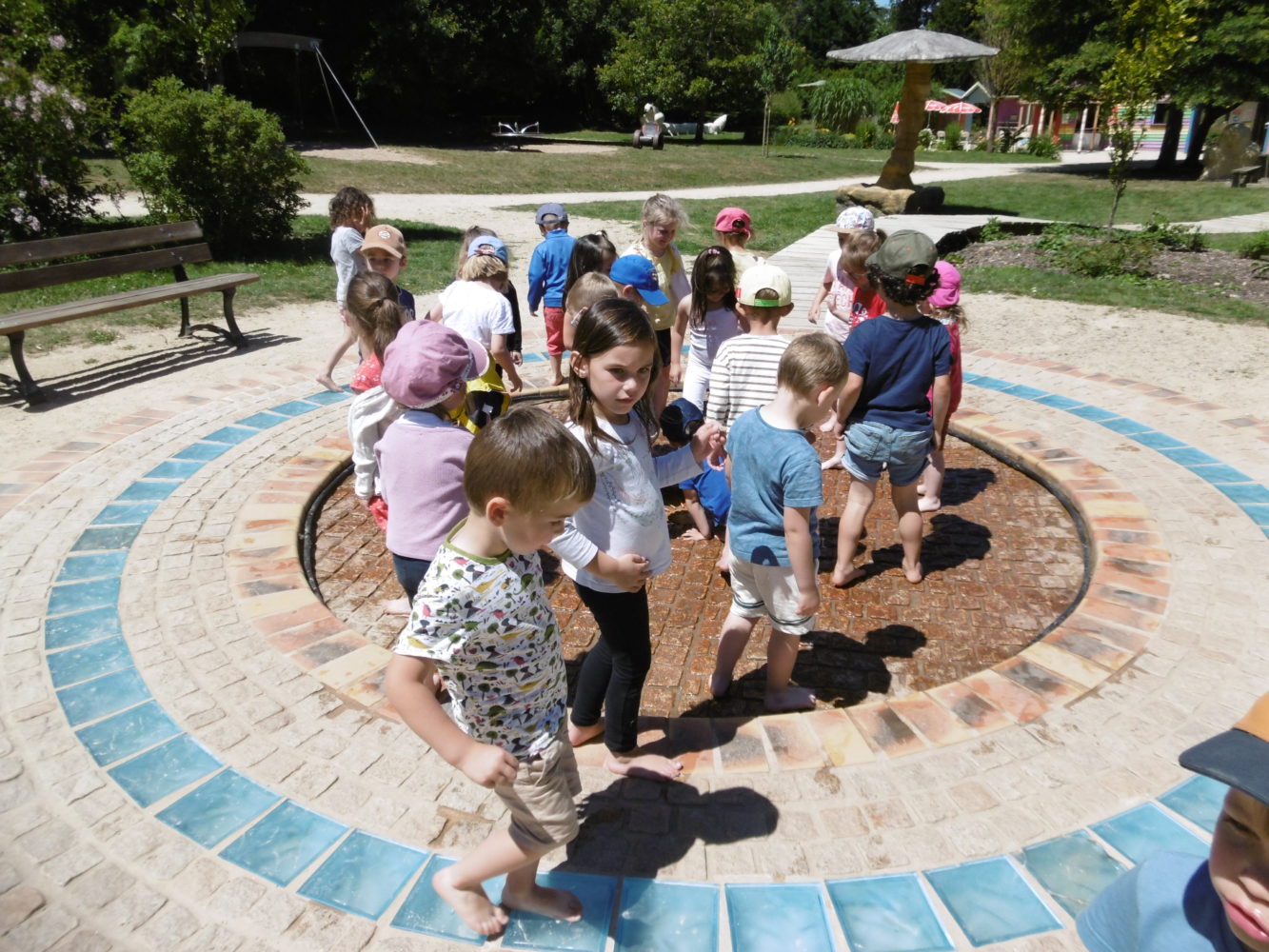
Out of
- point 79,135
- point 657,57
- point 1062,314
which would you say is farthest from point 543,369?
point 657,57

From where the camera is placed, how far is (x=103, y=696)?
3.22m

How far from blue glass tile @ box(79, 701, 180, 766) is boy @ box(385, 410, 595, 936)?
4.73ft

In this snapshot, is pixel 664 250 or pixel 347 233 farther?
pixel 347 233

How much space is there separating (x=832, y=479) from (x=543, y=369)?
2.86 meters

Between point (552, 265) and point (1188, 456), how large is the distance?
14.3 feet

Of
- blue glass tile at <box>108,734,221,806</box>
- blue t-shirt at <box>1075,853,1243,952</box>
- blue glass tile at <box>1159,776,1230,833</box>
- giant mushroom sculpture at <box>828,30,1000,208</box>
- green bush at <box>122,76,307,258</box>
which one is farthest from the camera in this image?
giant mushroom sculpture at <box>828,30,1000,208</box>

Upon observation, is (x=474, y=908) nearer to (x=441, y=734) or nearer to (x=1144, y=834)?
(x=441, y=734)

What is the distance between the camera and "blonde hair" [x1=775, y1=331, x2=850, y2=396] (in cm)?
279

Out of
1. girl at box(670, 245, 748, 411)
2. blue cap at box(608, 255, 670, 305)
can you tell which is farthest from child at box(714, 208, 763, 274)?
blue cap at box(608, 255, 670, 305)

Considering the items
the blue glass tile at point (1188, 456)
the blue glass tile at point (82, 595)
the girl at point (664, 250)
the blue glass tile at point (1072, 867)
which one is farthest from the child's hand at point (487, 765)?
the blue glass tile at point (1188, 456)

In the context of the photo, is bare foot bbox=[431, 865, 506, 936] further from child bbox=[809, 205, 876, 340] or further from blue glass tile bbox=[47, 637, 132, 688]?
child bbox=[809, 205, 876, 340]

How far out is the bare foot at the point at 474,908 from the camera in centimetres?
230

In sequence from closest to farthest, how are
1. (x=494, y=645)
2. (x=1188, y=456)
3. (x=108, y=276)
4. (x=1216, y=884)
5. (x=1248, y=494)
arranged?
1. (x=1216, y=884)
2. (x=494, y=645)
3. (x=1248, y=494)
4. (x=1188, y=456)
5. (x=108, y=276)

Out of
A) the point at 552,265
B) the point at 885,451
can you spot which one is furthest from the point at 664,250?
the point at 885,451
